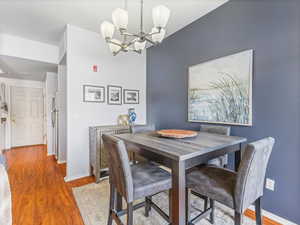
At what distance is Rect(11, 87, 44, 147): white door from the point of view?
16.4ft

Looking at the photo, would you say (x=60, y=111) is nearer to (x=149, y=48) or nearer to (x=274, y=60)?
(x=149, y=48)

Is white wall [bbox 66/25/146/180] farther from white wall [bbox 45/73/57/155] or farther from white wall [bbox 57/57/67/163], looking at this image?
white wall [bbox 45/73/57/155]

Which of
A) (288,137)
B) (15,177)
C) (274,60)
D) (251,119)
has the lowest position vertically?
(15,177)

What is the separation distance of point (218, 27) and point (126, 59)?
192 cm

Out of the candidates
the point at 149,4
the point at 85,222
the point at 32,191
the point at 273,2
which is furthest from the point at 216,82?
the point at 32,191

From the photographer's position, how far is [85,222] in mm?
1623

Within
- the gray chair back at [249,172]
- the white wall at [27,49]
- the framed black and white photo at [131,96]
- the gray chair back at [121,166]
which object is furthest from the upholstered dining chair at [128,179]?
the white wall at [27,49]

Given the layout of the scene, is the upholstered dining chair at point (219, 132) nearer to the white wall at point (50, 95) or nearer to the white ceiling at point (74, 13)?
the white ceiling at point (74, 13)

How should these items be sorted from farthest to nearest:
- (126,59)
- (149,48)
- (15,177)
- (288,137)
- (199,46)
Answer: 1. (149,48)
2. (126,59)
3. (15,177)
4. (199,46)
5. (288,137)

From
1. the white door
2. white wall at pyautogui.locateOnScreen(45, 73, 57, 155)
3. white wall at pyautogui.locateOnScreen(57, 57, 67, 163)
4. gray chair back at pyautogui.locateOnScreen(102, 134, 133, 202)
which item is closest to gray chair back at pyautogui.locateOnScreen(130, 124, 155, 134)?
gray chair back at pyautogui.locateOnScreen(102, 134, 133, 202)

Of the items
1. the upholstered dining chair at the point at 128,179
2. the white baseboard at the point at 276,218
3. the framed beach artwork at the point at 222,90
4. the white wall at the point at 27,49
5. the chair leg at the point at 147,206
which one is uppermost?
the white wall at the point at 27,49

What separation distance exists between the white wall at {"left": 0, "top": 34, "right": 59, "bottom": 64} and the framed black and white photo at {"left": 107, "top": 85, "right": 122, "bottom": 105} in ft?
4.83

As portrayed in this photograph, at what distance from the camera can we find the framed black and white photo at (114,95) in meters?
3.11

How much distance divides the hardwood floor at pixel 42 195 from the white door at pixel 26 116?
1.92m
